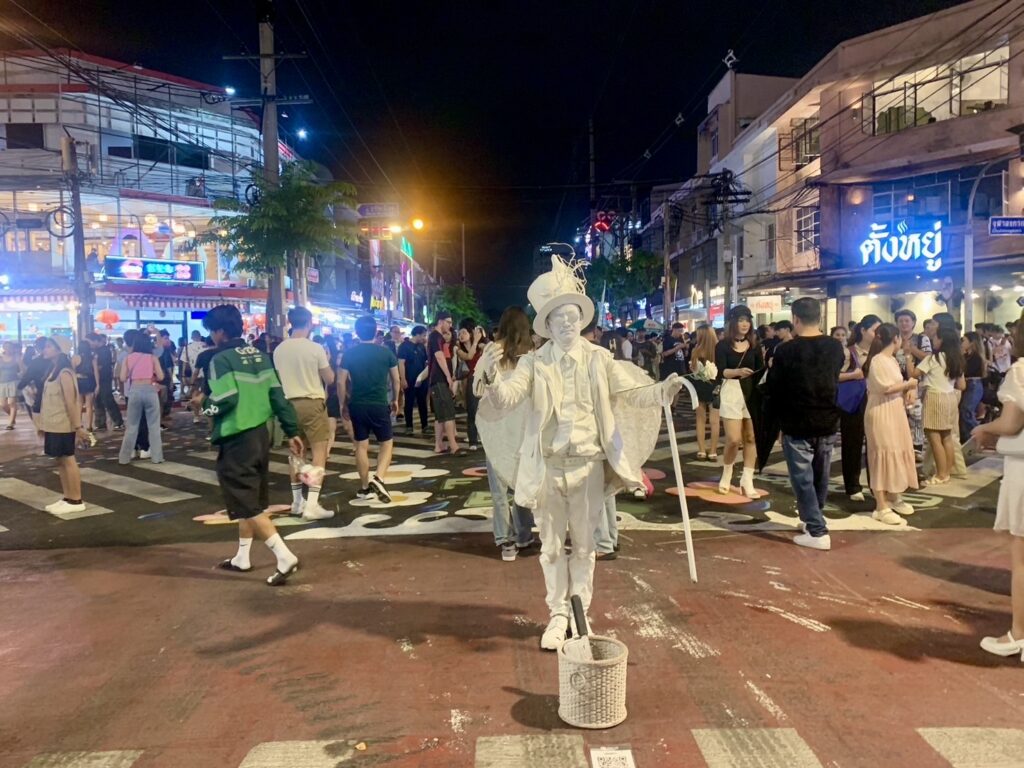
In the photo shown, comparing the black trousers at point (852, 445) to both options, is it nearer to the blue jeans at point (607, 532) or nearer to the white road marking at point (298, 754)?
the blue jeans at point (607, 532)

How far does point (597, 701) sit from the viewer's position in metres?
3.23

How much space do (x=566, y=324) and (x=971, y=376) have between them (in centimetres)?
855

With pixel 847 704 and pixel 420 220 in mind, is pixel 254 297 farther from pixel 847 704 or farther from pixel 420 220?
pixel 847 704

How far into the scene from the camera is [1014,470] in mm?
3816

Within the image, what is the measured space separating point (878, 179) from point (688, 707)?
2393 cm

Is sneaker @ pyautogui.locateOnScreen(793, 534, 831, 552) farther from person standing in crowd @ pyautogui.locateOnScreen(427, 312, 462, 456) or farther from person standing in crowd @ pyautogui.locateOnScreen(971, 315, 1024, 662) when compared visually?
person standing in crowd @ pyautogui.locateOnScreen(427, 312, 462, 456)

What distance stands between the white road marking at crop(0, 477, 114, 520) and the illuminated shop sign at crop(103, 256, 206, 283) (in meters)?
18.9

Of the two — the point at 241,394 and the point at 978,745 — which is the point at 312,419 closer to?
the point at 241,394

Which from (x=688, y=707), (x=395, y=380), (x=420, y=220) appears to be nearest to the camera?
(x=688, y=707)

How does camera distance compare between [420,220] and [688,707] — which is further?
[420,220]

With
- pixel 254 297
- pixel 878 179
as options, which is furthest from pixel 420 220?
pixel 878 179

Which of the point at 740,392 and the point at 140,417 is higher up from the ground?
the point at 740,392

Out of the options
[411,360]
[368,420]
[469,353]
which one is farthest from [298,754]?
[411,360]

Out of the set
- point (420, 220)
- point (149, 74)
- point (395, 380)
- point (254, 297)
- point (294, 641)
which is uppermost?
point (149, 74)
